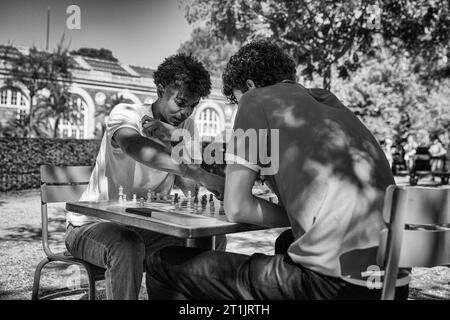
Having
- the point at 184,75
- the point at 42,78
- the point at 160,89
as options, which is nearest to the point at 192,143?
the point at 160,89

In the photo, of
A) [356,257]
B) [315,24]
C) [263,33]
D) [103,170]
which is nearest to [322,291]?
[356,257]

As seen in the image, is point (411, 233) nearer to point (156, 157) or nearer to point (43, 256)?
point (156, 157)

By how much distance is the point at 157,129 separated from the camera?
2791 millimetres

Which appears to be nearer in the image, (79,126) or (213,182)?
(213,182)

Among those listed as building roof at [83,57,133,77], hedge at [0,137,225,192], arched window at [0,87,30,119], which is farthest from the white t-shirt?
building roof at [83,57,133,77]

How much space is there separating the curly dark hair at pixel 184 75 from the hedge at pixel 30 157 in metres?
10.3

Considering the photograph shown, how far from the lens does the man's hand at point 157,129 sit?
273 centimetres

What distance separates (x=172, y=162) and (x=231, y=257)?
608 mm

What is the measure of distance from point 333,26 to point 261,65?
22.7 feet

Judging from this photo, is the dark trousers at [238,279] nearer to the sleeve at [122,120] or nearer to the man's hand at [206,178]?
the man's hand at [206,178]

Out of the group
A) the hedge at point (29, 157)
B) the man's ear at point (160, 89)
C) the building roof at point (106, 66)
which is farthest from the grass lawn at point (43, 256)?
the building roof at point (106, 66)

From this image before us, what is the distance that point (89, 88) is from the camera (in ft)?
109

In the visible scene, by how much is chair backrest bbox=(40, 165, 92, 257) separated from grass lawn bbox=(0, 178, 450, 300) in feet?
3.18

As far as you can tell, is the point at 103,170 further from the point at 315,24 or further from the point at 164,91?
the point at 315,24
